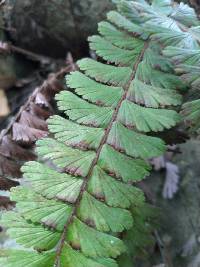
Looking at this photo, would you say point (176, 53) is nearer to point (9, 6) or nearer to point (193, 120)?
point (193, 120)

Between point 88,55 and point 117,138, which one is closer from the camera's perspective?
point 117,138

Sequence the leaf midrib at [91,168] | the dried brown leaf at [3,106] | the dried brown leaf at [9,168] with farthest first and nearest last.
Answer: the dried brown leaf at [3,106] < the dried brown leaf at [9,168] < the leaf midrib at [91,168]

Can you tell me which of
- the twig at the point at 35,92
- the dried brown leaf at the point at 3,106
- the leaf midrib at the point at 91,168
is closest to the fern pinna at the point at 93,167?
the leaf midrib at the point at 91,168

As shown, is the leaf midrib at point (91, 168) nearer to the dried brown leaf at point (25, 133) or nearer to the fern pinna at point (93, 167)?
the fern pinna at point (93, 167)

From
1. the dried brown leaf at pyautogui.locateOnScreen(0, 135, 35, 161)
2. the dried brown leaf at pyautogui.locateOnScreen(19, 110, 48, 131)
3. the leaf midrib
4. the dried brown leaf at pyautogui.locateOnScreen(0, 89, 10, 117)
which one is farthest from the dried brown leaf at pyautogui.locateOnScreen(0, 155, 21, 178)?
the dried brown leaf at pyautogui.locateOnScreen(0, 89, 10, 117)

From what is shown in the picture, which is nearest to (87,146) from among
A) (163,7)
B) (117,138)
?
(117,138)

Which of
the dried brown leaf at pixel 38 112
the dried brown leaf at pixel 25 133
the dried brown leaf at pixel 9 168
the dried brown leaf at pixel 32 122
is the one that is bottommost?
the dried brown leaf at pixel 9 168

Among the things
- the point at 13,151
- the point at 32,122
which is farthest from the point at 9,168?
the point at 32,122

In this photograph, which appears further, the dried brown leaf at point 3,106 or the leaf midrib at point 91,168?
the dried brown leaf at point 3,106

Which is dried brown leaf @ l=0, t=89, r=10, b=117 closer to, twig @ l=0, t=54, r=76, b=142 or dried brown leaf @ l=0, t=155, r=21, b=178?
twig @ l=0, t=54, r=76, b=142
